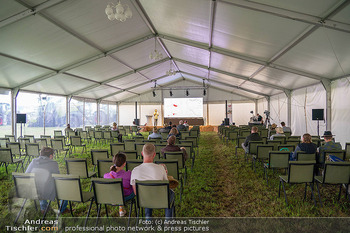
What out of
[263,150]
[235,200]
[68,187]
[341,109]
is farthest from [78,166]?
[341,109]

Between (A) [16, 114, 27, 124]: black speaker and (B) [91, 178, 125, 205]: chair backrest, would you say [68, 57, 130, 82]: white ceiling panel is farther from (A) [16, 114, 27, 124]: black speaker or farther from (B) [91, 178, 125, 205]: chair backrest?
(B) [91, 178, 125, 205]: chair backrest

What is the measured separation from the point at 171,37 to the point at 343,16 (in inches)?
259

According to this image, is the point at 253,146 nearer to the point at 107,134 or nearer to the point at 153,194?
the point at 153,194

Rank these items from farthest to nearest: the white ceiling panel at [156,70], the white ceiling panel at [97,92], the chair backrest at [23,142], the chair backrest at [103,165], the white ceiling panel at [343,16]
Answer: the white ceiling panel at [97,92]
the white ceiling panel at [156,70]
the chair backrest at [23,142]
the white ceiling panel at [343,16]
the chair backrest at [103,165]

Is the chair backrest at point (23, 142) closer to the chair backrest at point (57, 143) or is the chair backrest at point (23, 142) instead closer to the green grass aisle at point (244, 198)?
the chair backrest at point (57, 143)

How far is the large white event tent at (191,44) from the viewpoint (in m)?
5.02

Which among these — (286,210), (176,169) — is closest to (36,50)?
(176,169)

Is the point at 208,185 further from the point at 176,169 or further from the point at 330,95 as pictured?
the point at 330,95

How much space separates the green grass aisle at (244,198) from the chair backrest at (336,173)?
431mm

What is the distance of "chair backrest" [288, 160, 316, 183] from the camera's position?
3156 mm

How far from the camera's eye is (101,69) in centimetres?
1162

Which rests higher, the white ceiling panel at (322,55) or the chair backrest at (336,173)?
the white ceiling panel at (322,55)

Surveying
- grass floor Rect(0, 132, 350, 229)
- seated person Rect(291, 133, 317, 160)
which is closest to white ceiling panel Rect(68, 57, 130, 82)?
grass floor Rect(0, 132, 350, 229)

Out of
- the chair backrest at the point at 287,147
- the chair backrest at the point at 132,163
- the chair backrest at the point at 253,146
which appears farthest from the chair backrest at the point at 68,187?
the chair backrest at the point at 287,147
